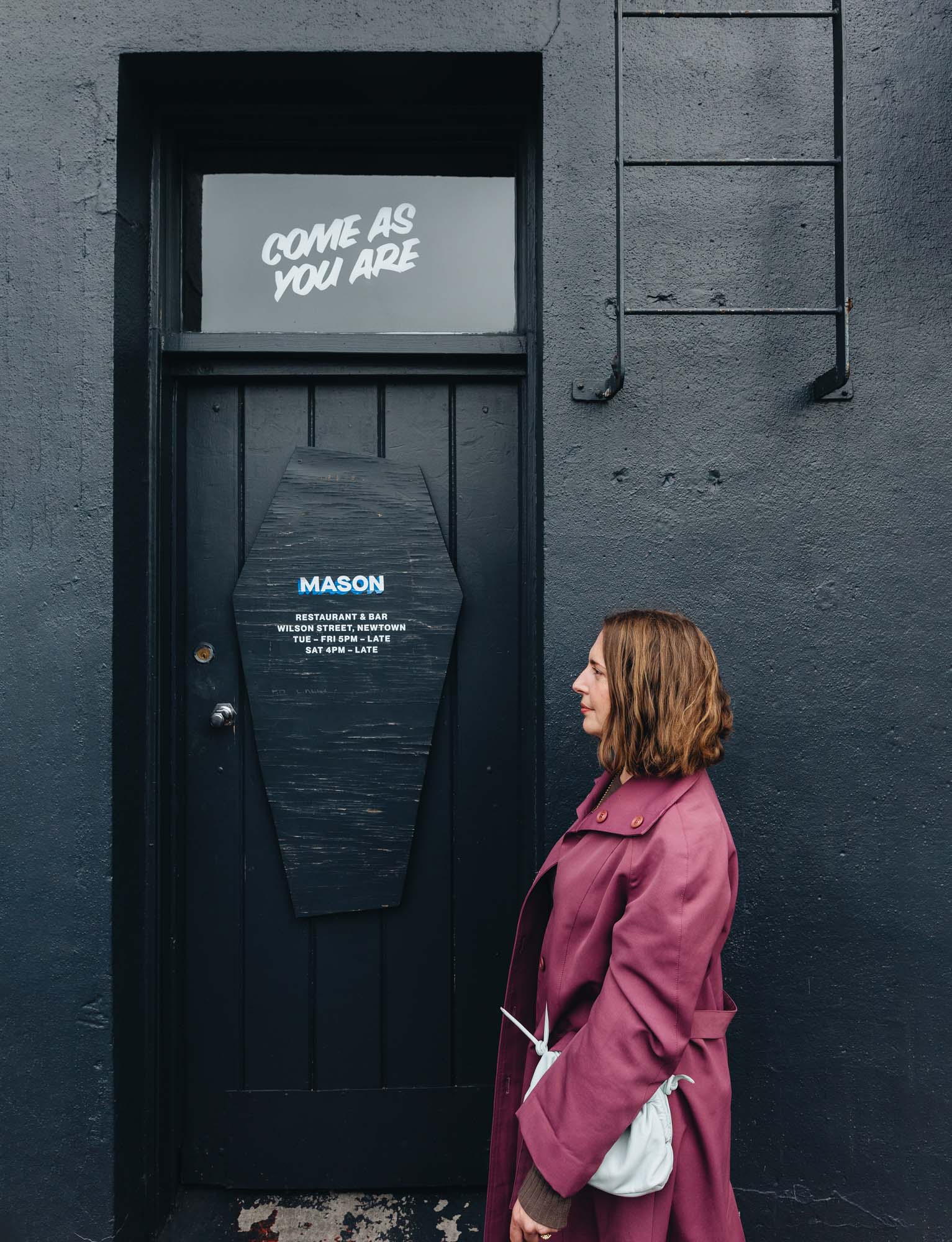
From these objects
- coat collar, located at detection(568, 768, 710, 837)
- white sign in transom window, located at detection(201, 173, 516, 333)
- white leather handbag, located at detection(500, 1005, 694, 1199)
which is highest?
white sign in transom window, located at detection(201, 173, 516, 333)

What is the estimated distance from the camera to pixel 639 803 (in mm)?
1487

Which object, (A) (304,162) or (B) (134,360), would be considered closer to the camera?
(B) (134,360)

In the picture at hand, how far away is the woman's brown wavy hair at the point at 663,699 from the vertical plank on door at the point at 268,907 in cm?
141

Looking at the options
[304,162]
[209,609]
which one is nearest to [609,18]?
[304,162]

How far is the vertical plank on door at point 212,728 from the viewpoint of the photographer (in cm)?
248

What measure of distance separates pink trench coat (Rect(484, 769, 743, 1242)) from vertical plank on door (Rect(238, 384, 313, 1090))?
994 millimetres

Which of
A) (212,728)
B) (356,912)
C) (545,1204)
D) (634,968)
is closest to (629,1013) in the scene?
(634,968)

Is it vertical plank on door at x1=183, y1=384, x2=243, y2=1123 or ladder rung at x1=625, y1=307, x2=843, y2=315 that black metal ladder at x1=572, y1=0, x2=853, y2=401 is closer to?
ladder rung at x1=625, y1=307, x2=843, y2=315

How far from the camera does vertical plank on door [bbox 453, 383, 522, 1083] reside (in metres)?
2.47

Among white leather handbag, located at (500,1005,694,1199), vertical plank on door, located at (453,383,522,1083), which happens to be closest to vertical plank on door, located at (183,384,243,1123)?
vertical plank on door, located at (453,383,522,1083)

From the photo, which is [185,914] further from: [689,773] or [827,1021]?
→ [827,1021]

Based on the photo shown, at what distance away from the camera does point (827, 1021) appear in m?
2.18

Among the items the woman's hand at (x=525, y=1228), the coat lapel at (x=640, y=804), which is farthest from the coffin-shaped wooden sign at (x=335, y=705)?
the woman's hand at (x=525, y=1228)

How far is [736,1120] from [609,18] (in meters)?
3.15
